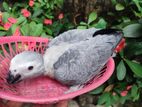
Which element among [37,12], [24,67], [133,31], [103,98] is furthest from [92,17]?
[24,67]

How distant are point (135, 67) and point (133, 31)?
0.23 metres

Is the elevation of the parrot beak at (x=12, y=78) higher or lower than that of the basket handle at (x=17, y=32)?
higher

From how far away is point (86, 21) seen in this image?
8.27 feet

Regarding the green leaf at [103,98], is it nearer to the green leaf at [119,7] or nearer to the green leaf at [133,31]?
the green leaf at [133,31]

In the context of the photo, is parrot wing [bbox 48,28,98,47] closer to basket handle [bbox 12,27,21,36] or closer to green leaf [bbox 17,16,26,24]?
basket handle [bbox 12,27,21,36]

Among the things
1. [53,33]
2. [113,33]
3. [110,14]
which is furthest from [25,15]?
[113,33]

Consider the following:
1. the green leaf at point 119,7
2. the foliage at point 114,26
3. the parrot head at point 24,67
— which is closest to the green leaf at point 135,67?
the foliage at point 114,26

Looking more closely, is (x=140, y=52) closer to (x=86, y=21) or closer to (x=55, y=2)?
(x=86, y=21)

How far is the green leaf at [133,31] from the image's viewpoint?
219cm

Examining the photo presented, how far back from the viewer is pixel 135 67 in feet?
7.02

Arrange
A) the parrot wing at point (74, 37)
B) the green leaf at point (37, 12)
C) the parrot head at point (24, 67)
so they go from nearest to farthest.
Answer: the parrot head at point (24, 67) < the parrot wing at point (74, 37) < the green leaf at point (37, 12)

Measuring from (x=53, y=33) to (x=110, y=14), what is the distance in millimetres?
425

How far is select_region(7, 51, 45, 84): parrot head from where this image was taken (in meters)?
1.43

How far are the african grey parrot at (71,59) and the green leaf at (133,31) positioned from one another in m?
0.54
